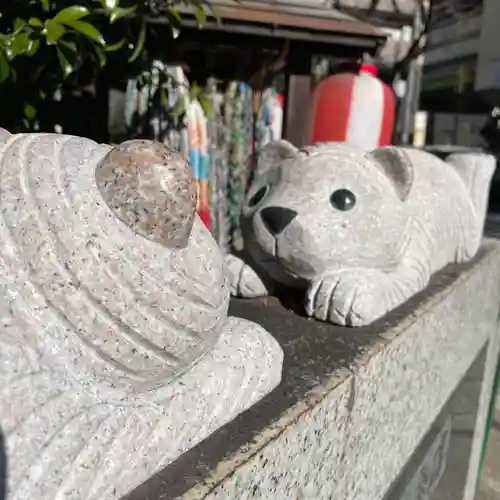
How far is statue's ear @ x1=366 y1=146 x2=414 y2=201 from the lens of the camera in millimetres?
1478

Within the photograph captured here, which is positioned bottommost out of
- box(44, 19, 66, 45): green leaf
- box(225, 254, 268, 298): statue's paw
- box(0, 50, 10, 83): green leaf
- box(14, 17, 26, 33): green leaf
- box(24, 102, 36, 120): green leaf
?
box(225, 254, 268, 298): statue's paw

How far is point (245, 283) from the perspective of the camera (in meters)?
1.49

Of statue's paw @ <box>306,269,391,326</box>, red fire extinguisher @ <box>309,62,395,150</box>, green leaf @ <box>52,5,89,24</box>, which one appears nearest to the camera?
statue's paw @ <box>306,269,391,326</box>

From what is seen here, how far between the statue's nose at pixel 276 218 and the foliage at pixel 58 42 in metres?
0.56

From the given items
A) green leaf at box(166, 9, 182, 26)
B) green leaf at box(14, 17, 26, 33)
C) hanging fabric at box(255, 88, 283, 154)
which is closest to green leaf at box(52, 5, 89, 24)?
green leaf at box(14, 17, 26, 33)

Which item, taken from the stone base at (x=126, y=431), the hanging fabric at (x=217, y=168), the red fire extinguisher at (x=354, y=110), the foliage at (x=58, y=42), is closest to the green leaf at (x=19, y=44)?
the foliage at (x=58, y=42)

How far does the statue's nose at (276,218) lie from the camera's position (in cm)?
133

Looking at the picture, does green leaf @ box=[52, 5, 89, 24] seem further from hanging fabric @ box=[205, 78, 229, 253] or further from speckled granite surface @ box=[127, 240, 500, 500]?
hanging fabric @ box=[205, 78, 229, 253]

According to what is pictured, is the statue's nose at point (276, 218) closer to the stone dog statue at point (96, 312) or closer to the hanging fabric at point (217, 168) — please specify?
the stone dog statue at point (96, 312)

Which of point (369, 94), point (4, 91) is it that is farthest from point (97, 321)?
point (369, 94)

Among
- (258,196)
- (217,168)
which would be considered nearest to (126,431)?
(258,196)

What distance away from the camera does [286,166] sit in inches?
56.3

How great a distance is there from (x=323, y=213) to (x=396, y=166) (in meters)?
0.27

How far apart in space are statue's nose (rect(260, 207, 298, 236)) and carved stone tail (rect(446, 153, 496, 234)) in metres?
0.94
